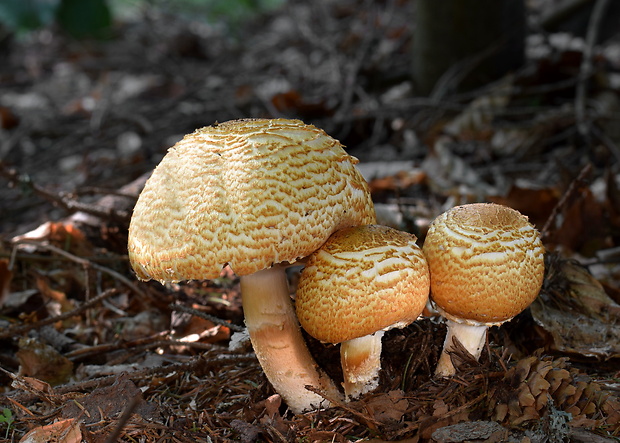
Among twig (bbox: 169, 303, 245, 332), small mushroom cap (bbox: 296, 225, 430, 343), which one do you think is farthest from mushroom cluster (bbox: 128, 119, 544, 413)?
twig (bbox: 169, 303, 245, 332)

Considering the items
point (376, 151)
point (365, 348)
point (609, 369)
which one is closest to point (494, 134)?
point (376, 151)

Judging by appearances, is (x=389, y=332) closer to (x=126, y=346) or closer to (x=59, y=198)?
(x=126, y=346)

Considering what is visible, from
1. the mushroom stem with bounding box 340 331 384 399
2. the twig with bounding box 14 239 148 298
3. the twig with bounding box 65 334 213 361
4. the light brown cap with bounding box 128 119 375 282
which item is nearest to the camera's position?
the light brown cap with bounding box 128 119 375 282

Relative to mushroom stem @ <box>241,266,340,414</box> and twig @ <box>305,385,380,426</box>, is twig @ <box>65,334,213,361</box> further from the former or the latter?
twig @ <box>305,385,380,426</box>

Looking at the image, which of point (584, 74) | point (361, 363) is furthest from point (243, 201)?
point (584, 74)

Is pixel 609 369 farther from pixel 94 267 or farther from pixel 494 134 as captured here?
pixel 494 134

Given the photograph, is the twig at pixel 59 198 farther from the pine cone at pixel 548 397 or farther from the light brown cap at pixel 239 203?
the pine cone at pixel 548 397

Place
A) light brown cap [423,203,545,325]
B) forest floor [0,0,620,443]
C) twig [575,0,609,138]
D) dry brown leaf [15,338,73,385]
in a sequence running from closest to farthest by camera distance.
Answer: light brown cap [423,203,545,325] < forest floor [0,0,620,443] < dry brown leaf [15,338,73,385] < twig [575,0,609,138]
